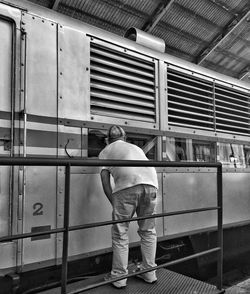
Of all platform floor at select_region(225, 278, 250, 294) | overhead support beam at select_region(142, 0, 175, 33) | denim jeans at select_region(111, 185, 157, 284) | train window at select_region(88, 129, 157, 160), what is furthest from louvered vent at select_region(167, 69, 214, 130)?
overhead support beam at select_region(142, 0, 175, 33)

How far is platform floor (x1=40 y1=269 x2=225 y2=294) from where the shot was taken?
7.91 feet

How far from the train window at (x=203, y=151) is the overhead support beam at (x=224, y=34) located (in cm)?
350

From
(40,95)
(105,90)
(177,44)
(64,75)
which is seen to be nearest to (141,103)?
(105,90)

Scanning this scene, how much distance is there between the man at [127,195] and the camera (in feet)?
8.41

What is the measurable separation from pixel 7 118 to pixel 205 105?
96.7 inches

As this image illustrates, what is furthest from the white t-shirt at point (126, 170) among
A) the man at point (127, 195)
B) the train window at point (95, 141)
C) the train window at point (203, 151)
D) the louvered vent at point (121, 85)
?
the train window at point (203, 151)

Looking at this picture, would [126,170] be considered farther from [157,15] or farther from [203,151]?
[157,15]

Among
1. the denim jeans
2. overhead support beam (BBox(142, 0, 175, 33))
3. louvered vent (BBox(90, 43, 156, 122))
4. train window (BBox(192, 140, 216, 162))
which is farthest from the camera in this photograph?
overhead support beam (BBox(142, 0, 175, 33))

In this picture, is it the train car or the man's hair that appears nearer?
the train car

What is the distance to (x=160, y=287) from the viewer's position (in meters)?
2.52

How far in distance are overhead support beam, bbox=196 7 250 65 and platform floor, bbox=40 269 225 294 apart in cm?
524

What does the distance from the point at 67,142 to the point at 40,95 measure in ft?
1.38

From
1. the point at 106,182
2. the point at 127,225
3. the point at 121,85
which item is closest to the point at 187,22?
the point at 121,85

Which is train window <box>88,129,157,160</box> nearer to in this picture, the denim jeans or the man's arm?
the man's arm
